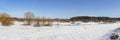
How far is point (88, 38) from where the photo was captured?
18.3 m

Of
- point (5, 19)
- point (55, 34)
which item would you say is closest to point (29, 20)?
point (5, 19)

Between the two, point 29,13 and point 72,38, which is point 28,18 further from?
point 72,38

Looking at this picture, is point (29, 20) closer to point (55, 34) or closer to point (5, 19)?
point (5, 19)

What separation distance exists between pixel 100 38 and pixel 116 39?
132 cm

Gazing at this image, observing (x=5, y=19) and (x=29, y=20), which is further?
(x=29, y=20)

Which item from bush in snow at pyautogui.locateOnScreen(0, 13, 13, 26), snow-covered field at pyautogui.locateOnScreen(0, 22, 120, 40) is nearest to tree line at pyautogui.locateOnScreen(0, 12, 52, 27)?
bush in snow at pyautogui.locateOnScreen(0, 13, 13, 26)

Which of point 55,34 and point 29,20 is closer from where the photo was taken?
point 55,34

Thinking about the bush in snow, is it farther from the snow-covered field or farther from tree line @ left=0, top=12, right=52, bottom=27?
the snow-covered field

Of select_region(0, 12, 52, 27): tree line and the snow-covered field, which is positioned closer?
the snow-covered field

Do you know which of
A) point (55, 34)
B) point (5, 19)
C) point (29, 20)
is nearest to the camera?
point (55, 34)

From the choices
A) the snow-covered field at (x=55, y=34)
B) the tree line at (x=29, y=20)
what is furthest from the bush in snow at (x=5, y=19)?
the snow-covered field at (x=55, y=34)

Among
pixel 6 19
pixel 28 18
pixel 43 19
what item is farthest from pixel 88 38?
pixel 28 18

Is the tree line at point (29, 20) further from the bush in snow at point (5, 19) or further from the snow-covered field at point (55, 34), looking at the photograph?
the snow-covered field at point (55, 34)

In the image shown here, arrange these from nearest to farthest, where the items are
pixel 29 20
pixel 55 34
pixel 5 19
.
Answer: pixel 55 34 < pixel 5 19 < pixel 29 20
